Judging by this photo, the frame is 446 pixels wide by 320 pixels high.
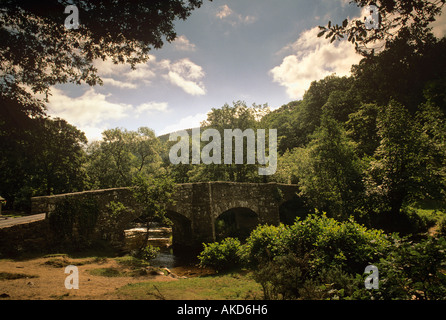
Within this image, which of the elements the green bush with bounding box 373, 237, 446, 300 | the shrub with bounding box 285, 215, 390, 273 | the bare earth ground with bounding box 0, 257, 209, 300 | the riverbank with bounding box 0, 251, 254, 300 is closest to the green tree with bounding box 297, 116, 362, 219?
the shrub with bounding box 285, 215, 390, 273

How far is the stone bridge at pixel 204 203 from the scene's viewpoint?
459 inches

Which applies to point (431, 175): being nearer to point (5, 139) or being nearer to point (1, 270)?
point (5, 139)

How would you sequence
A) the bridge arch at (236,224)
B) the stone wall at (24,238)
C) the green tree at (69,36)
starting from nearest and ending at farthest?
the green tree at (69,36) < the stone wall at (24,238) < the bridge arch at (236,224)

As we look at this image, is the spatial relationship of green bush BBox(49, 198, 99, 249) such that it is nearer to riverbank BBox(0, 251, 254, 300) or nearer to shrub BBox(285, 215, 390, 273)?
riverbank BBox(0, 251, 254, 300)

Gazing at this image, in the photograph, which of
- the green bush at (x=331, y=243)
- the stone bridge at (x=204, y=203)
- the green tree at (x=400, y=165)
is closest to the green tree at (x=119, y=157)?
the stone bridge at (x=204, y=203)

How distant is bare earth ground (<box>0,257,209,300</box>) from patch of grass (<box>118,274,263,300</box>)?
0.56 m

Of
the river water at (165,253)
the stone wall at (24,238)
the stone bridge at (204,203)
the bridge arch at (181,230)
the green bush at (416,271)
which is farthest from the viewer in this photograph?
the bridge arch at (181,230)

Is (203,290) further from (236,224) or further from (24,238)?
(236,224)

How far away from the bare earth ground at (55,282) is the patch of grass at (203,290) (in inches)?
22.0

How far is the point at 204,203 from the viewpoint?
49.2ft

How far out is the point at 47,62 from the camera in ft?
17.3

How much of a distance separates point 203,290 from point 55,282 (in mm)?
4363

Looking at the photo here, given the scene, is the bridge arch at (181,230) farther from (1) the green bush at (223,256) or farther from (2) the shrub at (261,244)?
(2) the shrub at (261,244)

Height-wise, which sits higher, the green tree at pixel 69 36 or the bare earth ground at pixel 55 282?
the green tree at pixel 69 36
